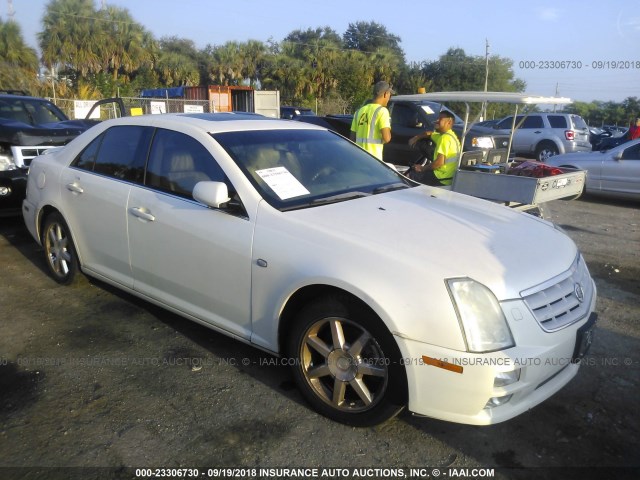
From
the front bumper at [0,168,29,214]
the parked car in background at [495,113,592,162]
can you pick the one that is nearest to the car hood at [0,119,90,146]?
the front bumper at [0,168,29,214]

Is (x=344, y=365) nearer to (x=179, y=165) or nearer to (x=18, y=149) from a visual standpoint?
(x=179, y=165)

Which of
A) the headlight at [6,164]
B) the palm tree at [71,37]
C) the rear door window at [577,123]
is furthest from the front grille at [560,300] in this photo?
the palm tree at [71,37]

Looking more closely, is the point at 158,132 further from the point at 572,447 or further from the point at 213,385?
the point at 572,447

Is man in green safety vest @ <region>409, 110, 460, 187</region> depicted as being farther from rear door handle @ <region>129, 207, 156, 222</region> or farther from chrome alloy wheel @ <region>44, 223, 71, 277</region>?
chrome alloy wheel @ <region>44, 223, 71, 277</region>

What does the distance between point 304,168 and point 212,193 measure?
0.77 metres

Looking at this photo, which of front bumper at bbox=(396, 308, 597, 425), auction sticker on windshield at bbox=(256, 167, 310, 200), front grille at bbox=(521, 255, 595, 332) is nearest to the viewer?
front bumper at bbox=(396, 308, 597, 425)

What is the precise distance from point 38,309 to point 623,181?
30.5ft

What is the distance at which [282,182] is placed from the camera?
11.3ft

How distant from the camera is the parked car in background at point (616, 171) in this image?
945 centimetres

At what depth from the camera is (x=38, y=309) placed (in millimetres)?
4504

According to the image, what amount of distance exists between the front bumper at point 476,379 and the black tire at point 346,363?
0.09 metres

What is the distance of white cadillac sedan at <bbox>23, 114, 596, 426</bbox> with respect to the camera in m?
2.56

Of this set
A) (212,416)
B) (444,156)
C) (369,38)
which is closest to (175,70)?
(369,38)

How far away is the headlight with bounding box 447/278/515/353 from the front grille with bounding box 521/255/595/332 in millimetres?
195
